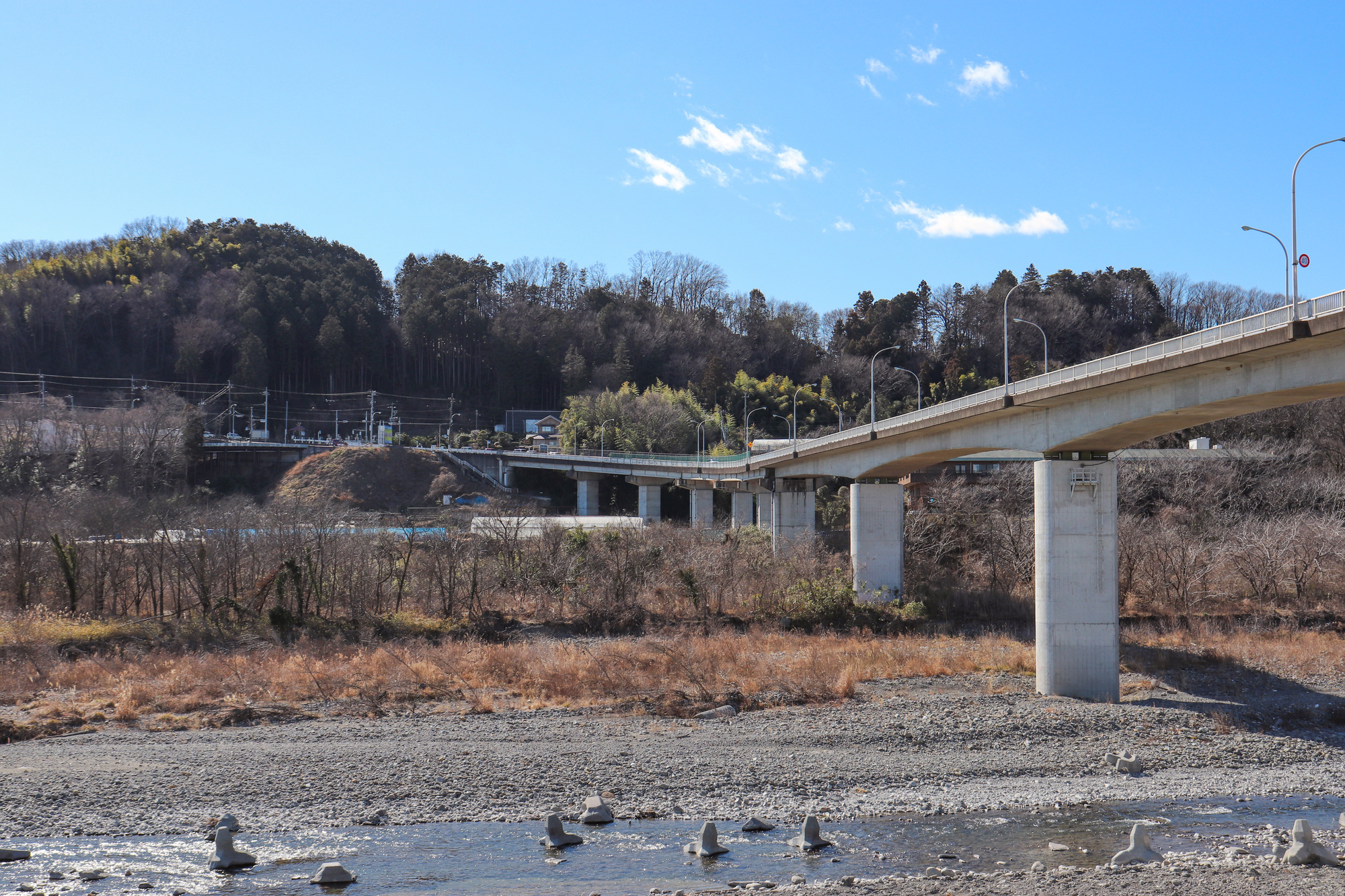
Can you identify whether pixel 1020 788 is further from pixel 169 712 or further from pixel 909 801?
pixel 169 712

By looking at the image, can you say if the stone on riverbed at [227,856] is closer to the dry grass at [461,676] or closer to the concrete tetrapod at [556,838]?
the concrete tetrapod at [556,838]

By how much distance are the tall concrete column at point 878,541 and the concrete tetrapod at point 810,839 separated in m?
29.4

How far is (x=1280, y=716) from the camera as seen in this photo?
2250cm

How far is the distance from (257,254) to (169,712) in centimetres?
14634

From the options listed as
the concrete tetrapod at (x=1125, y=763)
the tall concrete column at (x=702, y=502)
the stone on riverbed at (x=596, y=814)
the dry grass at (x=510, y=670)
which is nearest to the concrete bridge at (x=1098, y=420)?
the dry grass at (x=510, y=670)

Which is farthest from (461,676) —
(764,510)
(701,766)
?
(764,510)

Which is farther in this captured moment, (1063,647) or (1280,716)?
(1063,647)

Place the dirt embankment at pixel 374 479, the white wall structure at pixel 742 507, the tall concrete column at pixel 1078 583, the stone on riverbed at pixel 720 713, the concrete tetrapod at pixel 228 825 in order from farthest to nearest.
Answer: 1. the dirt embankment at pixel 374 479
2. the white wall structure at pixel 742 507
3. the tall concrete column at pixel 1078 583
4. the stone on riverbed at pixel 720 713
5. the concrete tetrapod at pixel 228 825

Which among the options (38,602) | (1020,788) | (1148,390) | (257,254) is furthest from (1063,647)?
(257,254)

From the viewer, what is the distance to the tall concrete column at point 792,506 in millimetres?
55031

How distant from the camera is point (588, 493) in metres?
97.2

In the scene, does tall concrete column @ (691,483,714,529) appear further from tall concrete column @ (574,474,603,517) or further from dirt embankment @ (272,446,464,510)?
dirt embankment @ (272,446,464,510)

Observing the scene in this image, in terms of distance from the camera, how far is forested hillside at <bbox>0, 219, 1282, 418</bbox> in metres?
116

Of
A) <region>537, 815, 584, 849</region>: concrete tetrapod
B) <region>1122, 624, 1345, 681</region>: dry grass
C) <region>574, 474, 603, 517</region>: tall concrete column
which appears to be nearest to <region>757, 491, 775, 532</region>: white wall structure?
<region>574, 474, 603, 517</region>: tall concrete column
